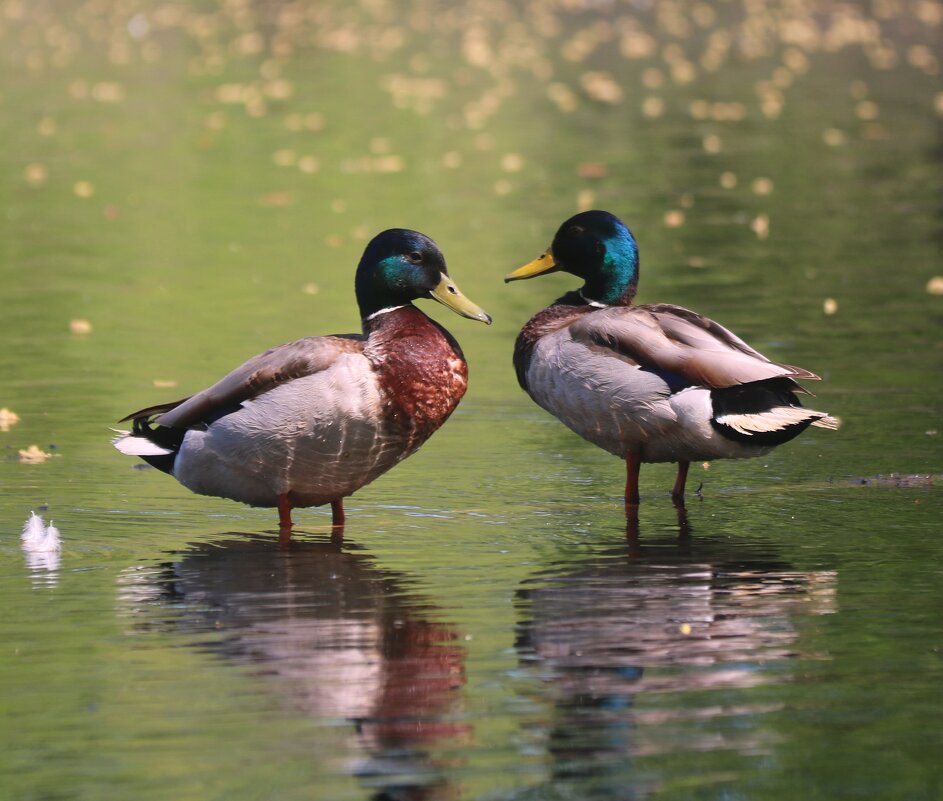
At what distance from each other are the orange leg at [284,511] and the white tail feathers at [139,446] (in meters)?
0.43

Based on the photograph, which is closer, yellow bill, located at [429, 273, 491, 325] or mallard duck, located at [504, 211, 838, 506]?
mallard duck, located at [504, 211, 838, 506]

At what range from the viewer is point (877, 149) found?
686 inches

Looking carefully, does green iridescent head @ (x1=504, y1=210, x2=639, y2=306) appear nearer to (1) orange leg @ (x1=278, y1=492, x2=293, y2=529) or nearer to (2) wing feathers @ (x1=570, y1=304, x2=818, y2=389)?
(2) wing feathers @ (x1=570, y1=304, x2=818, y2=389)

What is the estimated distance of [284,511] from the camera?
20.1 ft

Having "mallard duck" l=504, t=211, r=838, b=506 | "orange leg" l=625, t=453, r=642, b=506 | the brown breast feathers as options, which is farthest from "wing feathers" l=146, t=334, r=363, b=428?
"orange leg" l=625, t=453, r=642, b=506

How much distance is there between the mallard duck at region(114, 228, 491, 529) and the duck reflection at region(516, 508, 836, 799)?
0.77 metres

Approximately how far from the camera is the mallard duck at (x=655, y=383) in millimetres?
6016

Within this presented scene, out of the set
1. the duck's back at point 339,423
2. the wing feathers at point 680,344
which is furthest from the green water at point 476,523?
the wing feathers at point 680,344

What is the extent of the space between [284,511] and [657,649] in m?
1.88

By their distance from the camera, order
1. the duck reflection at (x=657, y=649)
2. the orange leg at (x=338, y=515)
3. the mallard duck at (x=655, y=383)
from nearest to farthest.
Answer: the duck reflection at (x=657, y=649), the mallard duck at (x=655, y=383), the orange leg at (x=338, y=515)

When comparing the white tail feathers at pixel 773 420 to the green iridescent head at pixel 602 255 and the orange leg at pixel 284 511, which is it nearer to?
the green iridescent head at pixel 602 255

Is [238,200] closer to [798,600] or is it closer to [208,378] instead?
[208,378]

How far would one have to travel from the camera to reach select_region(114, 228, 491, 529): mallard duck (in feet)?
19.2

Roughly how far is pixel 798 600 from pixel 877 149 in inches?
512
